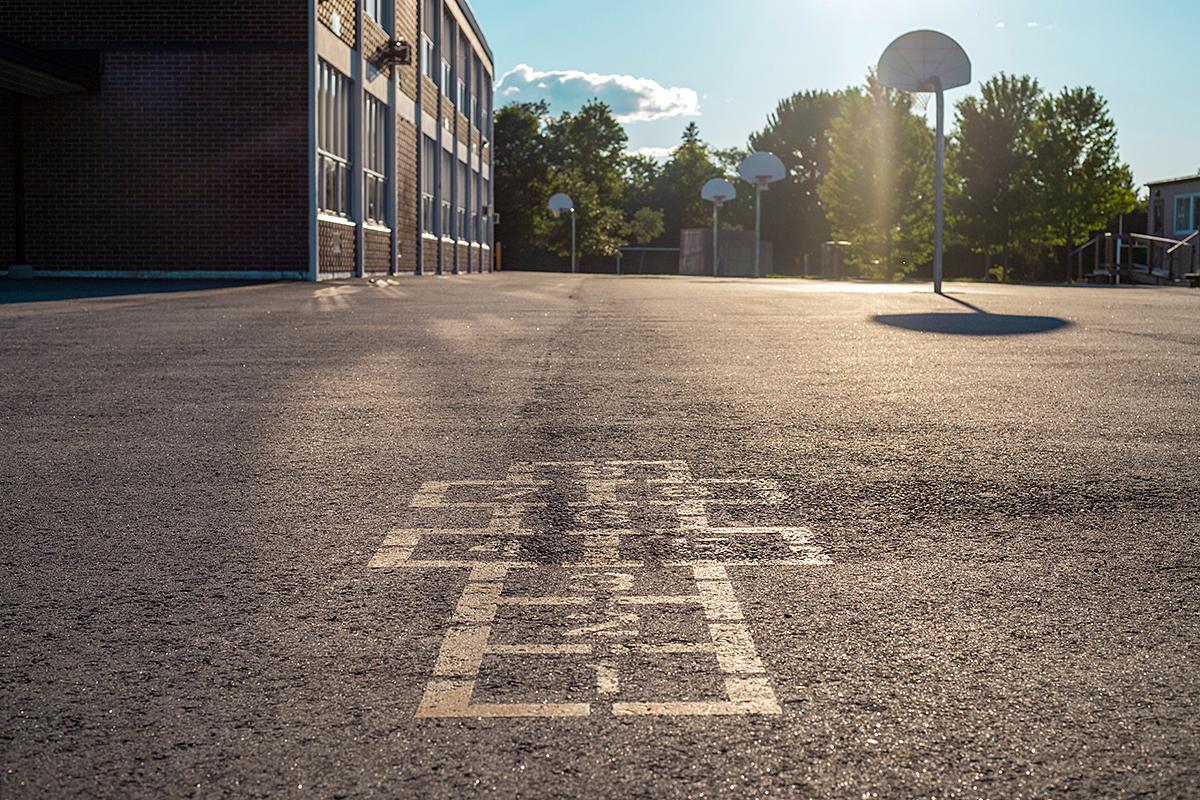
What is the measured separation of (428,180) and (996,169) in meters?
34.6

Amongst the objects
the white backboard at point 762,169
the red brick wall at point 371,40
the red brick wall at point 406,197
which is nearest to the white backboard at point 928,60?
the red brick wall at point 371,40

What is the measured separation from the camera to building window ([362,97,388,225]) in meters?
27.1

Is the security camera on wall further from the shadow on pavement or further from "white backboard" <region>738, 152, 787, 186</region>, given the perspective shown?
"white backboard" <region>738, 152, 787, 186</region>

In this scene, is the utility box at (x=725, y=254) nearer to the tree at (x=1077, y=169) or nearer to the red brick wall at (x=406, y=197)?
the tree at (x=1077, y=169)

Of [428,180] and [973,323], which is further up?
[428,180]

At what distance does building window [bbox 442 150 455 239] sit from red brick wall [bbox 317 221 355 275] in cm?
1272

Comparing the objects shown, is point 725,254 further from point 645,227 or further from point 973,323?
point 973,323

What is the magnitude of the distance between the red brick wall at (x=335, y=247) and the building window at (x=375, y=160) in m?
1.45

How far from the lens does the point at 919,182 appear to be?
65375 millimetres

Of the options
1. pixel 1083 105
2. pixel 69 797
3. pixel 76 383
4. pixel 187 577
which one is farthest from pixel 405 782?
pixel 1083 105

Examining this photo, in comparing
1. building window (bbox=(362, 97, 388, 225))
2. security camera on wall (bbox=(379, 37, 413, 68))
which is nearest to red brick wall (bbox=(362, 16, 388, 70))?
security camera on wall (bbox=(379, 37, 413, 68))

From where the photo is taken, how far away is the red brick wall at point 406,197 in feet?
99.4

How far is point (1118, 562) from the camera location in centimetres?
323

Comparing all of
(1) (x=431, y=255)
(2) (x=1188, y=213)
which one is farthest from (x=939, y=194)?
(2) (x=1188, y=213)
